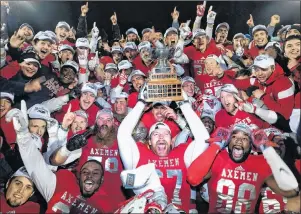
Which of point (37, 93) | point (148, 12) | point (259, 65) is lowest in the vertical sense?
point (37, 93)

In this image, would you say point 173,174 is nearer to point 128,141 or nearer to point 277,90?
point 128,141

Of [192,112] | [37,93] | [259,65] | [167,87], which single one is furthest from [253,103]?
[37,93]

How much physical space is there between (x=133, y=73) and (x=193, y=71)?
1.38ft

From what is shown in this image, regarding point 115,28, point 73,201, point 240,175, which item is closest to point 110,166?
point 73,201

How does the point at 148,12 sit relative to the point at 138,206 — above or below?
above

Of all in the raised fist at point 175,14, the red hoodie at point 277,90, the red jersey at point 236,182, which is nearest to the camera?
the red jersey at point 236,182

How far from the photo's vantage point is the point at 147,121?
2535 mm

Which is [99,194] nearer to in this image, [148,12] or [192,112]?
[192,112]

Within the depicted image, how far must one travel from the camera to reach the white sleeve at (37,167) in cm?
246

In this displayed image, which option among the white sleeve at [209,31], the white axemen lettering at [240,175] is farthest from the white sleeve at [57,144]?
the white sleeve at [209,31]

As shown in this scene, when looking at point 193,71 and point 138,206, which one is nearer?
point 138,206

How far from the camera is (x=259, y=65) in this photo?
259 centimetres

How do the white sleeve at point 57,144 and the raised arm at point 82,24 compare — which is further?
the raised arm at point 82,24

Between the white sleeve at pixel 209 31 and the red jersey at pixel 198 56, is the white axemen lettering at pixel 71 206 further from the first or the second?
the white sleeve at pixel 209 31
